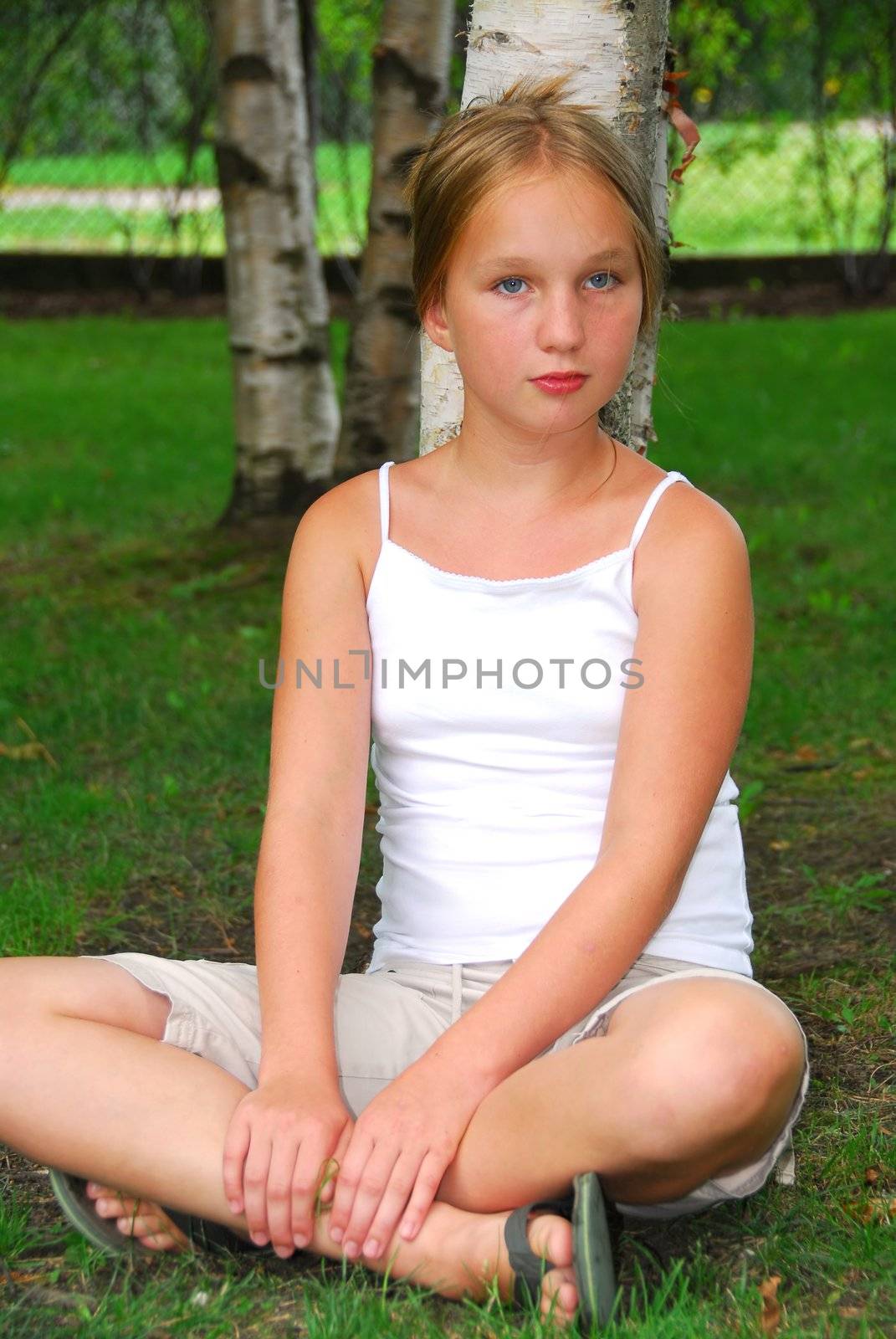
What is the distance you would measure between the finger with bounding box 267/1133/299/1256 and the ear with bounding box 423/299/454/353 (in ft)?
3.66

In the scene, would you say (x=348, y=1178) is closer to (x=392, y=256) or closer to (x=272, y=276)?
(x=392, y=256)

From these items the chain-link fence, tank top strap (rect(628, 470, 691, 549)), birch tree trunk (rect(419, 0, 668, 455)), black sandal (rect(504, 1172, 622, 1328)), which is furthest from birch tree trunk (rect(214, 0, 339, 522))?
the chain-link fence

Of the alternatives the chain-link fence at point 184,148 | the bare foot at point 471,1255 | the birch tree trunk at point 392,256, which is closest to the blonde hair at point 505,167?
the bare foot at point 471,1255

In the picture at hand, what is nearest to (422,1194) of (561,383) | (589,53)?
(561,383)

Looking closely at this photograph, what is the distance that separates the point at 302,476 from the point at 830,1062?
390cm

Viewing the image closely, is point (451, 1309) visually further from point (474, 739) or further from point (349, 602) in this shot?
point (349, 602)

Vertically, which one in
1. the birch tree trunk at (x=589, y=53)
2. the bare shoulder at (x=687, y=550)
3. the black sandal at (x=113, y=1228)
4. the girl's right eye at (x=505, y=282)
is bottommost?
the black sandal at (x=113, y=1228)

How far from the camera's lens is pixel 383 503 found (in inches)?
91.7

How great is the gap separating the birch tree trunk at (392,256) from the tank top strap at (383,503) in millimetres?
3017

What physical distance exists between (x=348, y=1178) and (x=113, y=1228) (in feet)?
1.30

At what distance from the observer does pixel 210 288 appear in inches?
540

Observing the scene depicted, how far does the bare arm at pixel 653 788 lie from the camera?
1965 mm

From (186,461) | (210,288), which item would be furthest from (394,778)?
(210,288)

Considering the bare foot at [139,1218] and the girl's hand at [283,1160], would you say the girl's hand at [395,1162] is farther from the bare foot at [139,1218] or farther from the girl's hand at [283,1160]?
the bare foot at [139,1218]
